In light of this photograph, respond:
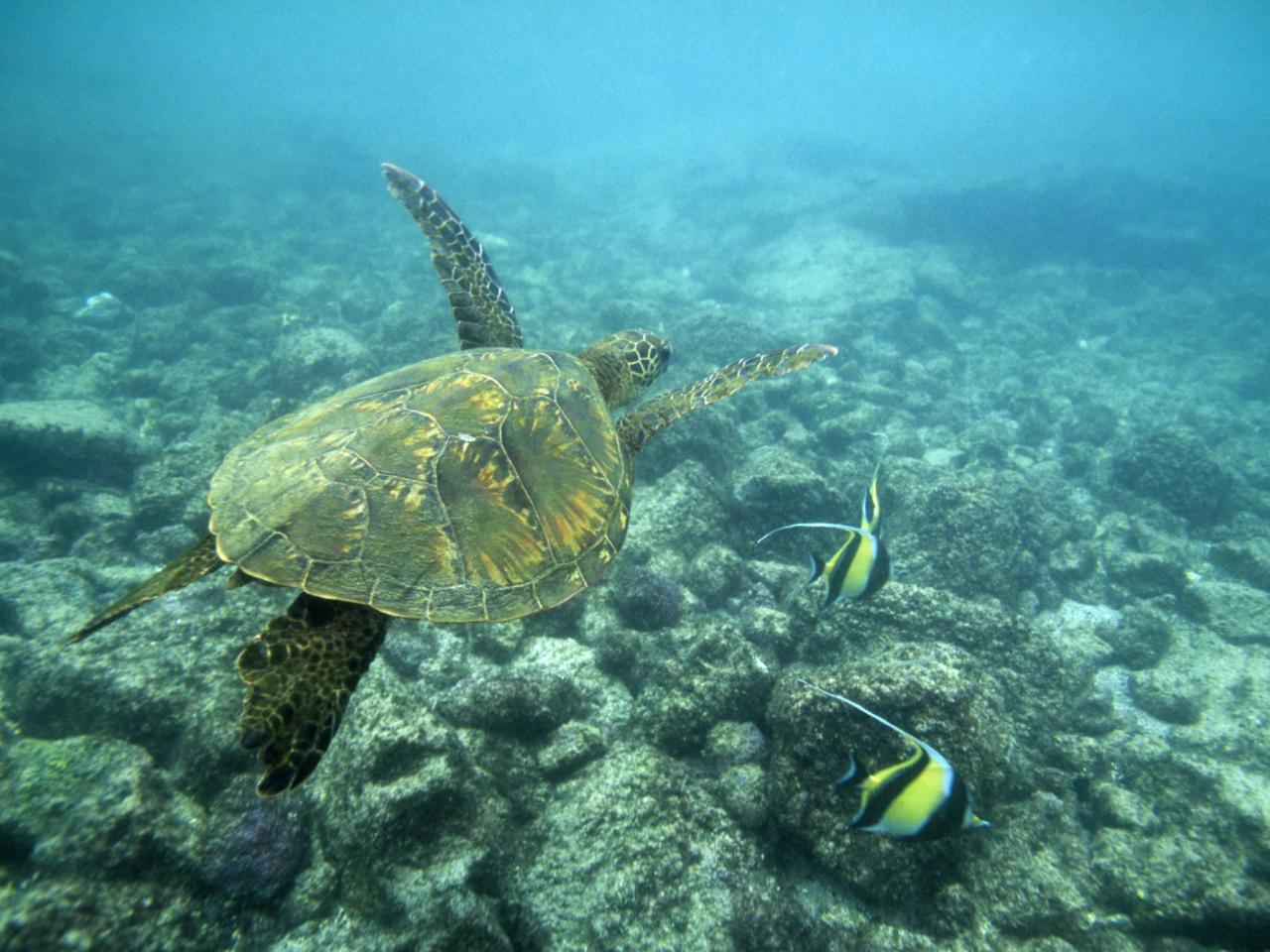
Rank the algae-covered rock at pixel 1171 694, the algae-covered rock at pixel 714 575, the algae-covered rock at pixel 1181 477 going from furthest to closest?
the algae-covered rock at pixel 1181 477 → the algae-covered rock at pixel 714 575 → the algae-covered rock at pixel 1171 694

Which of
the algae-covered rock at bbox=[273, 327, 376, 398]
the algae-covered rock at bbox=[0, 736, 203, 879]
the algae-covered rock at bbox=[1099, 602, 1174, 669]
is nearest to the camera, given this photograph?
the algae-covered rock at bbox=[0, 736, 203, 879]

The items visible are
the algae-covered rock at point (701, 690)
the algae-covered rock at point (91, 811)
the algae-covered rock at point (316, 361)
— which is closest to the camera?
the algae-covered rock at point (91, 811)

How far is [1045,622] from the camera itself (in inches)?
254

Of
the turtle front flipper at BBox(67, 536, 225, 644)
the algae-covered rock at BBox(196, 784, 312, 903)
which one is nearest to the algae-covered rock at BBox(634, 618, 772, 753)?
A: the algae-covered rock at BBox(196, 784, 312, 903)

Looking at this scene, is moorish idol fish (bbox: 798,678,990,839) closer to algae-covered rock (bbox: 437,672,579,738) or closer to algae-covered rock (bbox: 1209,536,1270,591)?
algae-covered rock (bbox: 437,672,579,738)

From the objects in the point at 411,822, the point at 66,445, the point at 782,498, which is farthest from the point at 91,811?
the point at 66,445

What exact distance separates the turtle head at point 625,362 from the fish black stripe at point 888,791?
3.79m

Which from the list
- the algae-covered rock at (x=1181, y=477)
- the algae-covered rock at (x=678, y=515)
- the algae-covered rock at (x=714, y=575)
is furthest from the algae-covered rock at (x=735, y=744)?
the algae-covered rock at (x=1181, y=477)

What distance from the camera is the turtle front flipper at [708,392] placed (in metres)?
4.66

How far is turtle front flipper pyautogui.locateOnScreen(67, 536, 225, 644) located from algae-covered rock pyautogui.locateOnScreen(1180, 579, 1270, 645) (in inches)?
395

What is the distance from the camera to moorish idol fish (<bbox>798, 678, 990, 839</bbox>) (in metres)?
2.35

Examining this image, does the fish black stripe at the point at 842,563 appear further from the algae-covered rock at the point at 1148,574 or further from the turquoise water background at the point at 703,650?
the algae-covered rock at the point at 1148,574

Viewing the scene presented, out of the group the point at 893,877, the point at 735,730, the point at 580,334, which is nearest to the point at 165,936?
the point at 735,730

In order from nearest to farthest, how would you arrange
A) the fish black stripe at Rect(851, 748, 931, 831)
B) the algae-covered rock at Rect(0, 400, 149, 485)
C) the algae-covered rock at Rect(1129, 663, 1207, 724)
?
the fish black stripe at Rect(851, 748, 931, 831) → the algae-covered rock at Rect(1129, 663, 1207, 724) → the algae-covered rock at Rect(0, 400, 149, 485)
